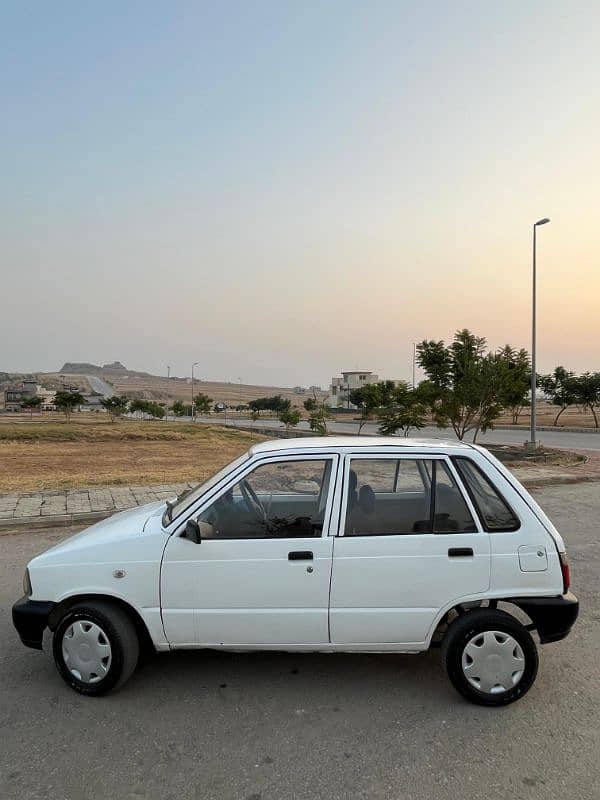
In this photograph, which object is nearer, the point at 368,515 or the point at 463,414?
the point at 368,515

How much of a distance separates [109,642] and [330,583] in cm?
137

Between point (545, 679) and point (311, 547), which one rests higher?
point (311, 547)

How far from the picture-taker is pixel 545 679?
3.50m

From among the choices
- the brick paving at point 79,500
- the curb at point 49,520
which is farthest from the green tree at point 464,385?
the curb at point 49,520

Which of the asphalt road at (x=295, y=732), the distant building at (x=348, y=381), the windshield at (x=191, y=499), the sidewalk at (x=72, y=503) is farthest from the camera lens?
the distant building at (x=348, y=381)

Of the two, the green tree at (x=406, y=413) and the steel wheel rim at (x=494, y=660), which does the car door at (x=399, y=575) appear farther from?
the green tree at (x=406, y=413)

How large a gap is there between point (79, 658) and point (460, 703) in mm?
2297

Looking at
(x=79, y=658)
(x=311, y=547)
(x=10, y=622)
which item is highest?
(x=311, y=547)

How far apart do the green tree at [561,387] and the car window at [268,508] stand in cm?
4711

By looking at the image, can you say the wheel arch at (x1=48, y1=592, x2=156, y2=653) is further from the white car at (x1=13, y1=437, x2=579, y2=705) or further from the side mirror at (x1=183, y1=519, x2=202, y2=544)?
the side mirror at (x1=183, y1=519, x2=202, y2=544)

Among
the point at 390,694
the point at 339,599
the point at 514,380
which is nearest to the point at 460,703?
the point at 390,694

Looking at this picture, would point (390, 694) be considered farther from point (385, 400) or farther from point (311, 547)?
point (385, 400)

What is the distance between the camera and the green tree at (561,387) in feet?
153

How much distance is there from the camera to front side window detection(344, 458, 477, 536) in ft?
10.7
